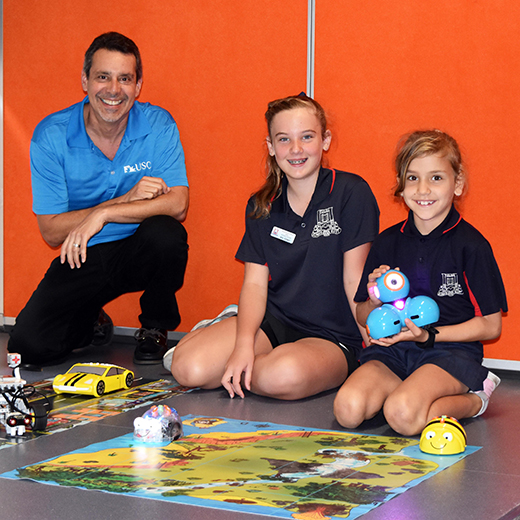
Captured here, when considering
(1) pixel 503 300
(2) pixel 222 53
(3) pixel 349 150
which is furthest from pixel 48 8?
(1) pixel 503 300

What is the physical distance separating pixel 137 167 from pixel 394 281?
1.37 metres

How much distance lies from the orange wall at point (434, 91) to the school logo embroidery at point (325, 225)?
1.62 feet

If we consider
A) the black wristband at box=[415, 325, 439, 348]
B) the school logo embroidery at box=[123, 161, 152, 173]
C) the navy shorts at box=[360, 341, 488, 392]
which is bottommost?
the navy shorts at box=[360, 341, 488, 392]

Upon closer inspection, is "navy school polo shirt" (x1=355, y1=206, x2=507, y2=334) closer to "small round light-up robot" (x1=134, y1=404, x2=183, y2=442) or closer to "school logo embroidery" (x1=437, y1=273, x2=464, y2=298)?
"school logo embroidery" (x1=437, y1=273, x2=464, y2=298)

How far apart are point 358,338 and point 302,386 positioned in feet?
0.94

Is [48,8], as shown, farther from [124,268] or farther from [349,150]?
[349,150]

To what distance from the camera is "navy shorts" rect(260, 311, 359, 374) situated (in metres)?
2.36

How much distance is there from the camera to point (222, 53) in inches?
122

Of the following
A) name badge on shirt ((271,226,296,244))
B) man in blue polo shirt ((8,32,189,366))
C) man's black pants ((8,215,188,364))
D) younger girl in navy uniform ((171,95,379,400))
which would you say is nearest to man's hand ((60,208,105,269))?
man in blue polo shirt ((8,32,189,366))

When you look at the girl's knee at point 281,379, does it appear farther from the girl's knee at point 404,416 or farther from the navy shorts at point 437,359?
the girl's knee at point 404,416

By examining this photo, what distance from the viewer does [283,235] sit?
2402 mm

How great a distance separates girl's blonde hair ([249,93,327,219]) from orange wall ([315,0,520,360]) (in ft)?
1.45

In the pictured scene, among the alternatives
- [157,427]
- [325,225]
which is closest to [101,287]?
[325,225]

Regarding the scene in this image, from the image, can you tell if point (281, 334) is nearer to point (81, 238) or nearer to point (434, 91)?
point (81, 238)
